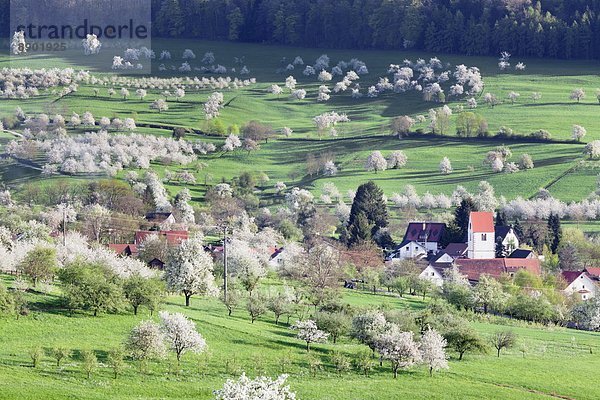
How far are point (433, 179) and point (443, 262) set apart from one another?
35.5 m

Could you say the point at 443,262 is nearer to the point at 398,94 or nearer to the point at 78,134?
the point at 78,134

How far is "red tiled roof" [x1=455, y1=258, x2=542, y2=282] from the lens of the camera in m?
90.5

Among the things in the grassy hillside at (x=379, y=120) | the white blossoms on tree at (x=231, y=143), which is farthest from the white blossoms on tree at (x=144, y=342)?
the white blossoms on tree at (x=231, y=143)

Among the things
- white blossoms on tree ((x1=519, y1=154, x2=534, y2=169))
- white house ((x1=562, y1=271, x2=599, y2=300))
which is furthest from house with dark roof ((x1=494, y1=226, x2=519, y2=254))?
white blossoms on tree ((x1=519, y1=154, x2=534, y2=169))

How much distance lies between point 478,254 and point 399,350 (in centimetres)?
4249

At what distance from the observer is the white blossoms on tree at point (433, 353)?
57344 millimetres

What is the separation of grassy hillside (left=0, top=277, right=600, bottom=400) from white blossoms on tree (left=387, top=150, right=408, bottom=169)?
69693 mm

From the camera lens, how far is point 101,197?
118188 millimetres

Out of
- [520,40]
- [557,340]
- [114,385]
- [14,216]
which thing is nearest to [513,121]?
[520,40]

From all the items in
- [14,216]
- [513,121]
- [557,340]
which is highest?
[513,121]

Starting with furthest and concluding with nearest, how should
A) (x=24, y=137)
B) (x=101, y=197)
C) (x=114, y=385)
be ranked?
(x=24, y=137), (x=101, y=197), (x=114, y=385)

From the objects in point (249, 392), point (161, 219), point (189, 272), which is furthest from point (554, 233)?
point (249, 392)

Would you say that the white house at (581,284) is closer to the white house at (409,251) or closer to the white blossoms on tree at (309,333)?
the white house at (409,251)

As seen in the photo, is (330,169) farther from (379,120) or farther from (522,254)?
(522,254)
